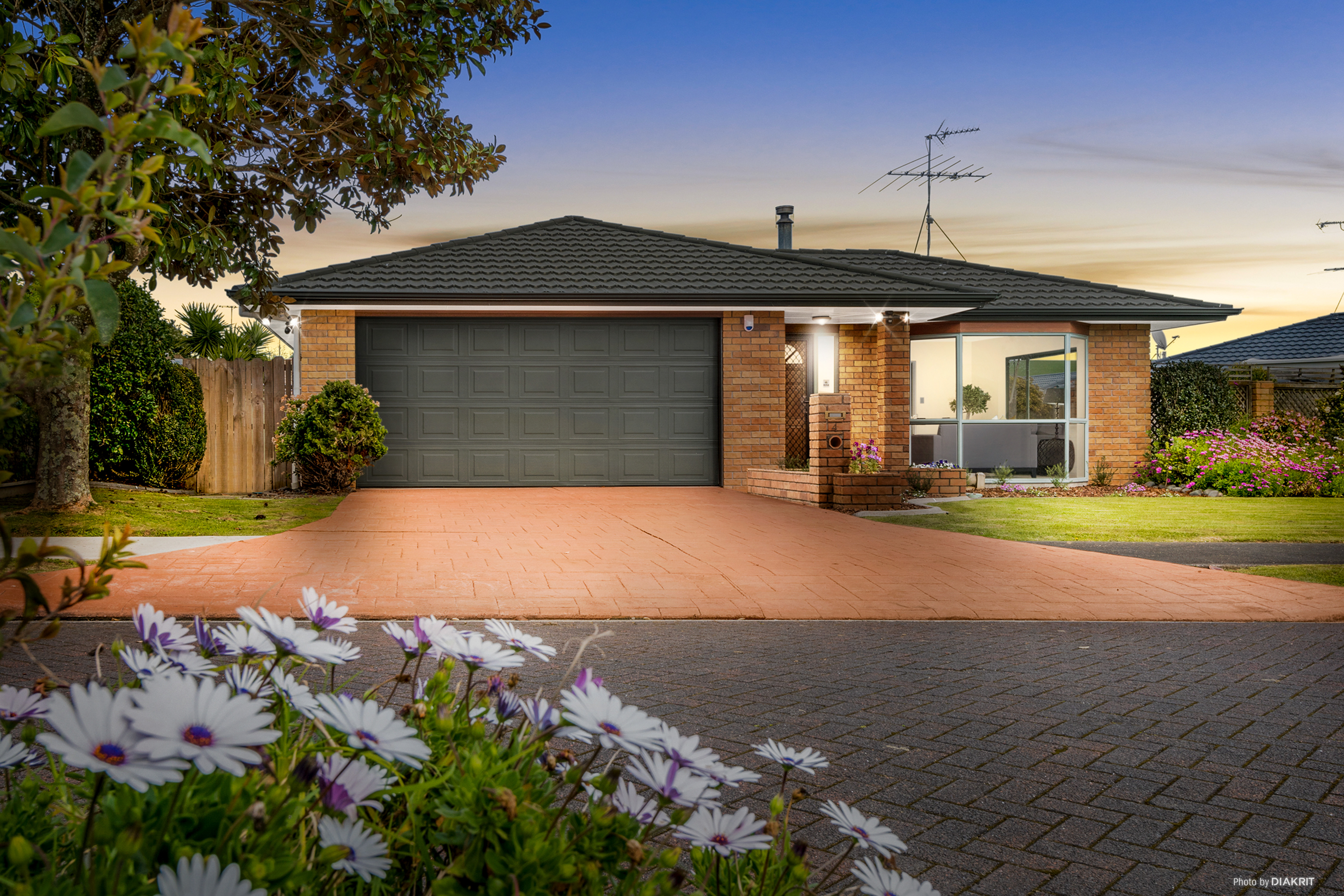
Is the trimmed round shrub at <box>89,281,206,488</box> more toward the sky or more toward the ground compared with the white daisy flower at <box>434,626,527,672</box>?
more toward the sky

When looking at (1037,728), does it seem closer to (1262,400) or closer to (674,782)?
(674,782)

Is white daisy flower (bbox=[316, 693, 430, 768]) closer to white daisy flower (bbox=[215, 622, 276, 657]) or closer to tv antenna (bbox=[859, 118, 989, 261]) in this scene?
white daisy flower (bbox=[215, 622, 276, 657])

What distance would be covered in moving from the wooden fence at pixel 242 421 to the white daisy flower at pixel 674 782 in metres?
14.3

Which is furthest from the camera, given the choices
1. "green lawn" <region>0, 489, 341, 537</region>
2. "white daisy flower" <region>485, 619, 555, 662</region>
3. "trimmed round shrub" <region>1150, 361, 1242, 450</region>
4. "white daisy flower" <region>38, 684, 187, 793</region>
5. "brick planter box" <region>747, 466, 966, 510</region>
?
"trimmed round shrub" <region>1150, 361, 1242, 450</region>

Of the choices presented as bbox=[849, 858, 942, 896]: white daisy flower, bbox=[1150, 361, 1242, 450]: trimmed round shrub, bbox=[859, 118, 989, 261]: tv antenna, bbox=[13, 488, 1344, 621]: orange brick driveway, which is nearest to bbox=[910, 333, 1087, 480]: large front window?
bbox=[1150, 361, 1242, 450]: trimmed round shrub

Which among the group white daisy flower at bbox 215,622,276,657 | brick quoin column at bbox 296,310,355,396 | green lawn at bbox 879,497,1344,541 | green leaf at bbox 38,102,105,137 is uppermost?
brick quoin column at bbox 296,310,355,396

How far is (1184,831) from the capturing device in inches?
113

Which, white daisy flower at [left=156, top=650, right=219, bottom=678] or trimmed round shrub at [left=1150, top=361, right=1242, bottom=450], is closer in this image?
white daisy flower at [left=156, top=650, right=219, bottom=678]

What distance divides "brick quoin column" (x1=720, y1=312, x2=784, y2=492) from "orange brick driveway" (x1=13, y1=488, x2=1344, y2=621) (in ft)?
13.0

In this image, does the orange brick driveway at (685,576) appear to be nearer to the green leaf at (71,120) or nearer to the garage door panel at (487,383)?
the green leaf at (71,120)

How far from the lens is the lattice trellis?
643 inches

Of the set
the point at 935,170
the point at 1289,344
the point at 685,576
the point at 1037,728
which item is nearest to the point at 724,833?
the point at 1037,728

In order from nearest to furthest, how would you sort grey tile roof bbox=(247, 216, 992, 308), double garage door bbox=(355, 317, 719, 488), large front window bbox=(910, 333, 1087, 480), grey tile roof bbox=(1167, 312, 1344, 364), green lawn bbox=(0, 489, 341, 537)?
green lawn bbox=(0, 489, 341, 537) → grey tile roof bbox=(247, 216, 992, 308) → double garage door bbox=(355, 317, 719, 488) → large front window bbox=(910, 333, 1087, 480) → grey tile roof bbox=(1167, 312, 1344, 364)

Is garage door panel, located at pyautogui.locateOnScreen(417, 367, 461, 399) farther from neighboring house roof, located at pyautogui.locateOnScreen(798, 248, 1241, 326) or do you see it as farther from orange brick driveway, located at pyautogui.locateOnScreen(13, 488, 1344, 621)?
neighboring house roof, located at pyautogui.locateOnScreen(798, 248, 1241, 326)
